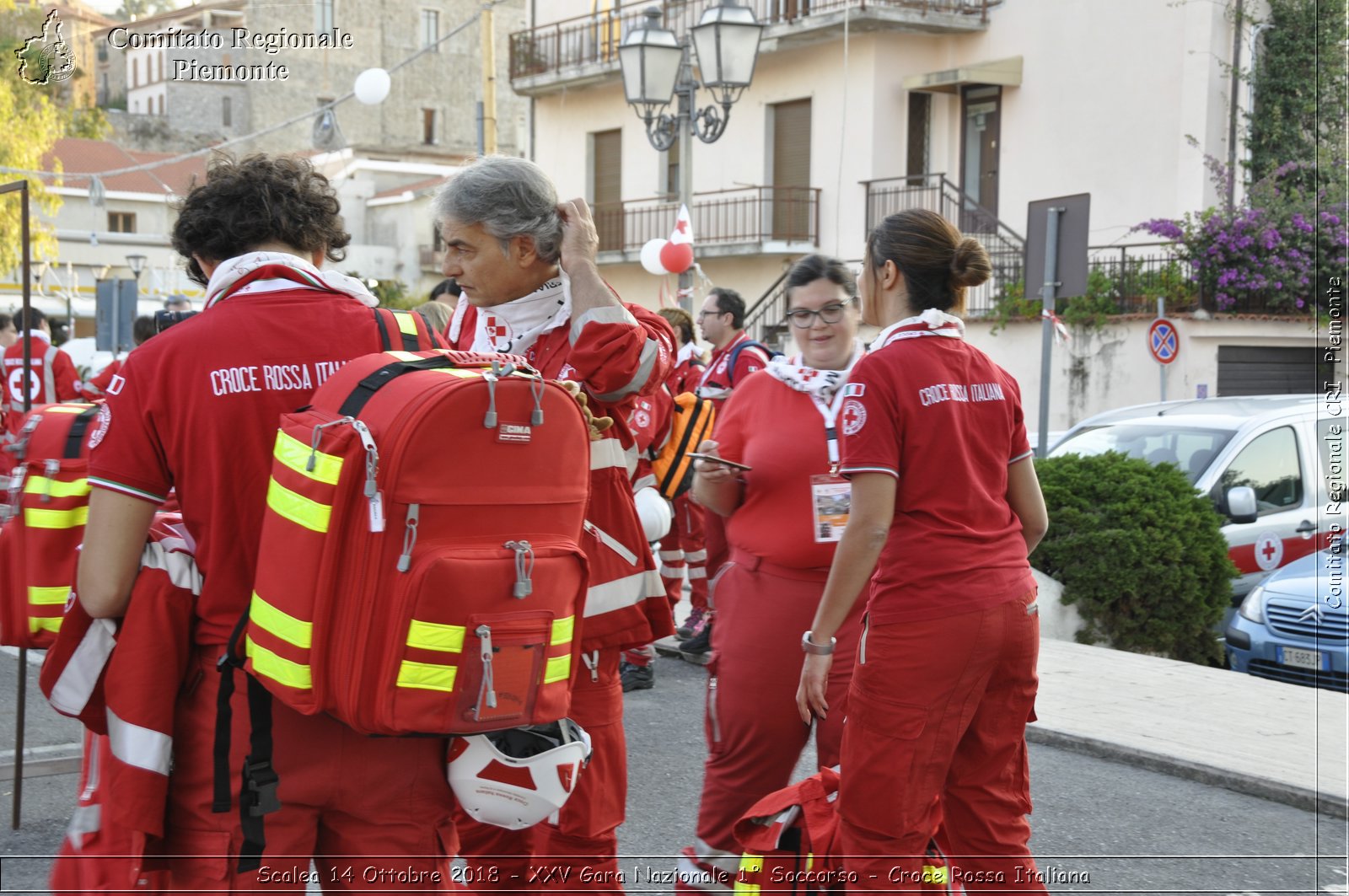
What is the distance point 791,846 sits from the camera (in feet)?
11.8

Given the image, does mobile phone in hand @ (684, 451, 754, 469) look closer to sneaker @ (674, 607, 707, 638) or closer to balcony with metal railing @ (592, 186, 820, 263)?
sneaker @ (674, 607, 707, 638)

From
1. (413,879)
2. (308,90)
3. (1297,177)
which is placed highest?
(308,90)

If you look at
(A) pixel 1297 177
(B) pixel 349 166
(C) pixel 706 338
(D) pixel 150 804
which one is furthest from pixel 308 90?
(D) pixel 150 804

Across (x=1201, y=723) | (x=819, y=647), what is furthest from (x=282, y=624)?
(x=1201, y=723)

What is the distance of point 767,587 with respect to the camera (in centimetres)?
410

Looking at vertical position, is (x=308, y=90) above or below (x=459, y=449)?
above

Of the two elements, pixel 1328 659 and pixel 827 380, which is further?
pixel 1328 659

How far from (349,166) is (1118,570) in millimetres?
42492

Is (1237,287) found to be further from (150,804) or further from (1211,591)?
(150,804)

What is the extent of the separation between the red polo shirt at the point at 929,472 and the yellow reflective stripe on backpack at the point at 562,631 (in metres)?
0.99

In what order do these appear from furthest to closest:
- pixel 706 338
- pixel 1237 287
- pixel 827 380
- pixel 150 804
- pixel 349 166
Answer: pixel 349 166 < pixel 1237 287 < pixel 706 338 < pixel 827 380 < pixel 150 804

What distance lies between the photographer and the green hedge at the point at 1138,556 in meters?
8.78

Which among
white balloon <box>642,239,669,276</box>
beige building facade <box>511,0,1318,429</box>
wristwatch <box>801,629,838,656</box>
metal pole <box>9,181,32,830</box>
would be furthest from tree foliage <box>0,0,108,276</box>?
A: wristwatch <box>801,629,838,656</box>

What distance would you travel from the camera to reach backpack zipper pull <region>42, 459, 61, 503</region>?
2.68 metres
